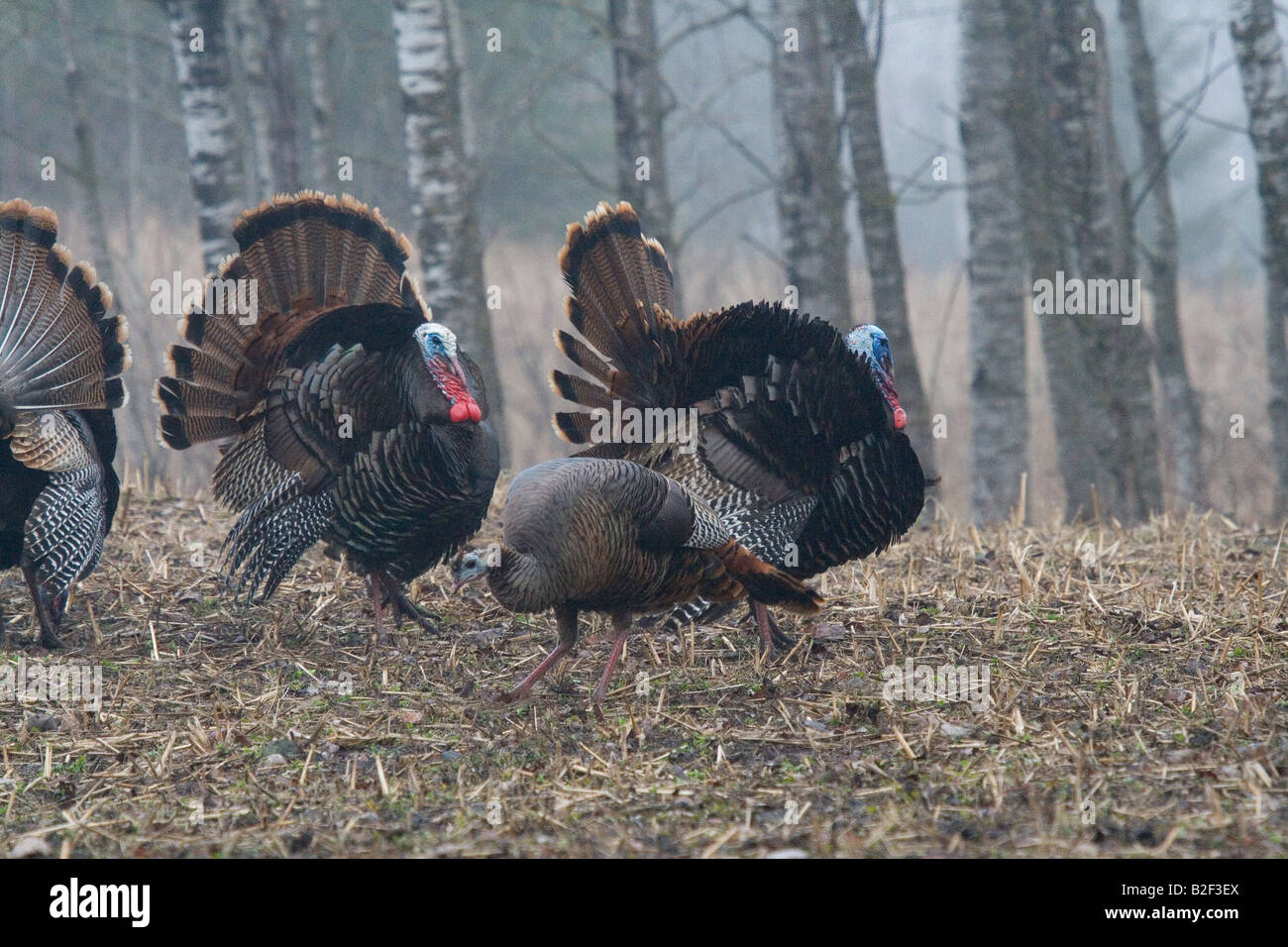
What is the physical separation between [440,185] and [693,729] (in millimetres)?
4935

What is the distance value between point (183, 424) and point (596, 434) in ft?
5.78

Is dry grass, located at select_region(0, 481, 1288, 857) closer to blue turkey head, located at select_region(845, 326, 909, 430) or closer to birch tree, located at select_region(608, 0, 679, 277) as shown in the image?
blue turkey head, located at select_region(845, 326, 909, 430)

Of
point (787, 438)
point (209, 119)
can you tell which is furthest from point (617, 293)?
point (209, 119)

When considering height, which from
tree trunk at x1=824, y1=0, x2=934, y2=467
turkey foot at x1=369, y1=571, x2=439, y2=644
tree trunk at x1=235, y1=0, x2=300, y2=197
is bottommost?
turkey foot at x1=369, y1=571, x2=439, y2=644

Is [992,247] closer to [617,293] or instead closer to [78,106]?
[617,293]

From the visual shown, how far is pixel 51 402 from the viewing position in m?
5.05

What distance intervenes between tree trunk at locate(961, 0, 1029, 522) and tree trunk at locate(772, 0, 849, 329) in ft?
3.05

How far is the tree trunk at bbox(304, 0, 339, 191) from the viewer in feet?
39.3

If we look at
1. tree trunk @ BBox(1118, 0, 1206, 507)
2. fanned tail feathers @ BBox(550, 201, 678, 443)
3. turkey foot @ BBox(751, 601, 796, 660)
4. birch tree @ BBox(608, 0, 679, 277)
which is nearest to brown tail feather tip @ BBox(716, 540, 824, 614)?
turkey foot @ BBox(751, 601, 796, 660)

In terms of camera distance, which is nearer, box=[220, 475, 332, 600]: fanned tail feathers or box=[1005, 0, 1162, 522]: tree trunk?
box=[220, 475, 332, 600]: fanned tail feathers

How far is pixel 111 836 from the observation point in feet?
10.6

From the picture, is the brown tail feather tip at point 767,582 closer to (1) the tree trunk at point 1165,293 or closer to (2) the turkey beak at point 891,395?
(2) the turkey beak at point 891,395
